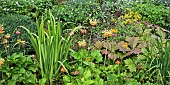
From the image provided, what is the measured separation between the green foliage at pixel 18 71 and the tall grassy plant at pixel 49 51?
0.11 m

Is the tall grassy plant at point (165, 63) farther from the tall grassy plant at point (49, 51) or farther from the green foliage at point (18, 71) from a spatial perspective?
the green foliage at point (18, 71)

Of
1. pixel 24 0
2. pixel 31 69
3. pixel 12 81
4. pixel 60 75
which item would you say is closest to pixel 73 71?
pixel 60 75

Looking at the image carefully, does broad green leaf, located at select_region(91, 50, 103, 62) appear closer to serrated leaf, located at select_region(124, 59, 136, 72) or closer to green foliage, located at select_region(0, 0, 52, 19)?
serrated leaf, located at select_region(124, 59, 136, 72)

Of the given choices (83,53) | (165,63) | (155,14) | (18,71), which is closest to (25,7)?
(83,53)

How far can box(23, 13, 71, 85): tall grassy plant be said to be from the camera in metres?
3.04

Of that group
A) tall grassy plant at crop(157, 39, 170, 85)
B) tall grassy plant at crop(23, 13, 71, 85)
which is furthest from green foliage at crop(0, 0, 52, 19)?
tall grassy plant at crop(157, 39, 170, 85)

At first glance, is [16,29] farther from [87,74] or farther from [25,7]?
[87,74]

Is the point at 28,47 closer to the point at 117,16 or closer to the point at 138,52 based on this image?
the point at 138,52

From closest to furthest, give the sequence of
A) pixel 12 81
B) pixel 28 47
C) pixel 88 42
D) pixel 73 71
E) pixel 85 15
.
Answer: pixel 12 81
pixel 73 71
pixel 28 47
pixel 88 42
pixel 85 15

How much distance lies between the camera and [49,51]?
3062 millimetres

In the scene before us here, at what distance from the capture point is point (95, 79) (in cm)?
301

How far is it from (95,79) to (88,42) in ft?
3.20

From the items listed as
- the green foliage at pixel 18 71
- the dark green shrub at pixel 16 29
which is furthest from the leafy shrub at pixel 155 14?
the green foliage at pixel 18 71

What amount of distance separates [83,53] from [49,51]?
439 mm
